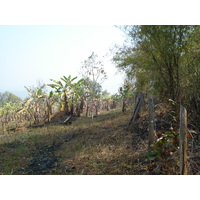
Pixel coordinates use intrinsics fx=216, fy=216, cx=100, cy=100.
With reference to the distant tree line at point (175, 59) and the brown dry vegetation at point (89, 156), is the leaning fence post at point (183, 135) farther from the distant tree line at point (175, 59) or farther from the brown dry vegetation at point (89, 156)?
the distant tree line at point (175, 59)

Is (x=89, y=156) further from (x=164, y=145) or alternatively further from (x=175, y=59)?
(x=175, y=59)

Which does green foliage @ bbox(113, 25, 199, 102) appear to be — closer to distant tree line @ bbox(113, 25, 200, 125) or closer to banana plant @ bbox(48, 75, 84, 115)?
distant tree line @ bbox(113, 25, 200, 125)

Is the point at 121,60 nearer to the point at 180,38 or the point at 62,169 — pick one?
the point at 180,38

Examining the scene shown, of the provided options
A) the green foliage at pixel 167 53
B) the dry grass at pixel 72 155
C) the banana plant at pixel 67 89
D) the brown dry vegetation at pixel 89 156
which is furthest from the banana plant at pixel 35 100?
the green foliage at pixel 167 53

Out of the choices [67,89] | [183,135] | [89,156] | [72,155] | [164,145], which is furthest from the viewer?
[67,89]

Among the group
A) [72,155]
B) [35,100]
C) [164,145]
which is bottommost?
[72,155]

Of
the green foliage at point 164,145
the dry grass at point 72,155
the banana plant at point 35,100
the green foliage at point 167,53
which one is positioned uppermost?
the green foliage at point 167,53

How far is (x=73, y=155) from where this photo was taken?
4707 millimetres

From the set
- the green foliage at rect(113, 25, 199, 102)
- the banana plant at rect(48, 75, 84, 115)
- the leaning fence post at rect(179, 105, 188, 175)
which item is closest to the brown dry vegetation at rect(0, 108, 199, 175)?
the leaning fence post at rect(179, 105, 188, 175)

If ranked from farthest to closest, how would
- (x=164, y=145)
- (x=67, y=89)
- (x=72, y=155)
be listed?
(x=67, y=89), (x=72, y=155), (x=164, y=145)

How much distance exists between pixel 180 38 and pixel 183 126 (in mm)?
2672

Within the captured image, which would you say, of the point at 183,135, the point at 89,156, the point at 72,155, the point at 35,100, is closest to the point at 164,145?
the point at 183,135

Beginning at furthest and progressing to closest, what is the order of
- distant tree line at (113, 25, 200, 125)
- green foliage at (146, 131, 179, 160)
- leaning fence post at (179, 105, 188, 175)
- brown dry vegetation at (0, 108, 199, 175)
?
distant tree line at (113, 25, 200, 125) → brown dry vegetation at (0, 108, 199, 175) → green foliage at (146, 131, 179, 160) → leaning fence post at (179, 105, 188, 175)

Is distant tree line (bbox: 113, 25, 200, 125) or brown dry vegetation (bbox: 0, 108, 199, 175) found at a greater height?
distant tree line (bbox: 113, 25, 200, 125)
